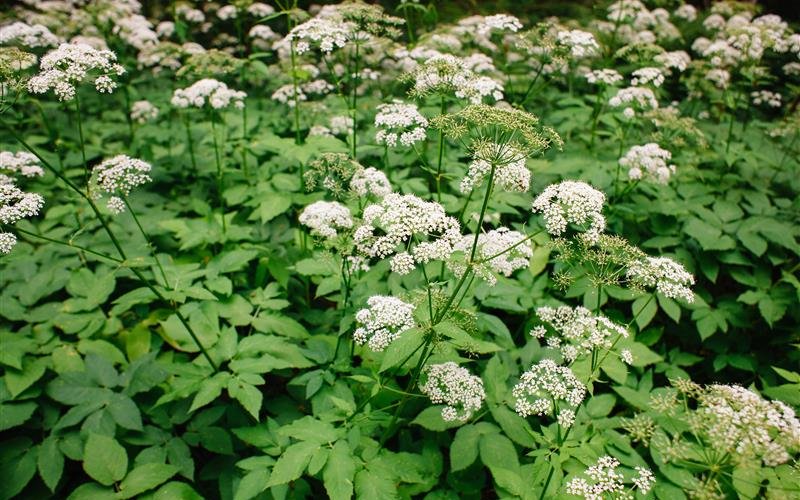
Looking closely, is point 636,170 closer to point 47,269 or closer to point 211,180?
point 211,180

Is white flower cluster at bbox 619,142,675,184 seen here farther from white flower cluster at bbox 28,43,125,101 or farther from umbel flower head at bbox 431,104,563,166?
white flower cluster at bbox 28,43,125,101

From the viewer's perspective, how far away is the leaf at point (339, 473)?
2.55 meters

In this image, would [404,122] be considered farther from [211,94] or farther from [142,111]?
[142,111]

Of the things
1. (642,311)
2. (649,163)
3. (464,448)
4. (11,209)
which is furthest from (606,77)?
(11,209)

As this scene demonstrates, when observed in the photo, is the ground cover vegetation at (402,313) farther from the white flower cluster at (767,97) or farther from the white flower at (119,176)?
the white flower cluster at (767,97)

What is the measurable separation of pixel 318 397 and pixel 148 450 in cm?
125

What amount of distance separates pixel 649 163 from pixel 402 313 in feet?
11.6

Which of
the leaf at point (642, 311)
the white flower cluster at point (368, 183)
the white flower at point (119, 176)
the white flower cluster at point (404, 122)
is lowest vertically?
the leaf at point (642, 311)

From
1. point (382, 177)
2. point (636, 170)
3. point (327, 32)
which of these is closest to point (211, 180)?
point (327, 32)

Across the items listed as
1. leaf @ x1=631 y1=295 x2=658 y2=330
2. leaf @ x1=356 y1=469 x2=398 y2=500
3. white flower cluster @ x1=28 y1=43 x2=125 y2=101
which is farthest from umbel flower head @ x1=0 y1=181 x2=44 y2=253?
leaf @ x1=631 y1=295 x2=658 y2=330

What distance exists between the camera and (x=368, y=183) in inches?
149

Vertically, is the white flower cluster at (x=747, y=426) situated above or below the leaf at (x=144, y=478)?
above

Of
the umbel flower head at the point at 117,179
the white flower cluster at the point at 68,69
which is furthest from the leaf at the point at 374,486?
the white flower cluster at the point at 68,69

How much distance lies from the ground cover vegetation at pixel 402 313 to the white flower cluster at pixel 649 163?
28 mm
